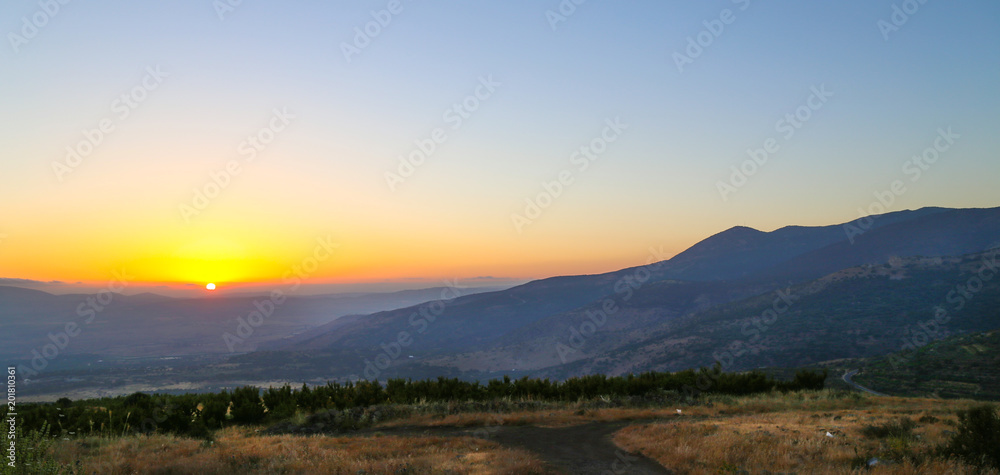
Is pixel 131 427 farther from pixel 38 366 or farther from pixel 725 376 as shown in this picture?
pixel 38 366

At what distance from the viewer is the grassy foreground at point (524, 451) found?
11.2 meters

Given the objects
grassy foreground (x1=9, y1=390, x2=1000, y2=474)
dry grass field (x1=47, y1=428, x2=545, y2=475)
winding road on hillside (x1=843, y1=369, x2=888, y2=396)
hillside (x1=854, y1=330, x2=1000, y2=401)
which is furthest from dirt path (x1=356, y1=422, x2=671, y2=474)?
hillside (x1=854, y1=330, x2=1000, y2=401)

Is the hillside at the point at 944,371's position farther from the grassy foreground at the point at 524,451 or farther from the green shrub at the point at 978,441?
the green shrub at the point at 978,441

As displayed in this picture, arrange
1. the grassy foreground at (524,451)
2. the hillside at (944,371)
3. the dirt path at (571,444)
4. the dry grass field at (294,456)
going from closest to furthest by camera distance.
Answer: the grassy foreground at (524,451) < the dry grass field at (294,456) < the dirt path at (571,444) < the hillside at (944,371)

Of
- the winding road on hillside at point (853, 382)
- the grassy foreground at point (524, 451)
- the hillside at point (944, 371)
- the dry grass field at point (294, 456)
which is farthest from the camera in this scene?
the winding road on hillside at point (853, 382)

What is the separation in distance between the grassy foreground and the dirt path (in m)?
0.40

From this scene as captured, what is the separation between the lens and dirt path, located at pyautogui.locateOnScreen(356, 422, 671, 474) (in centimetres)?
1224

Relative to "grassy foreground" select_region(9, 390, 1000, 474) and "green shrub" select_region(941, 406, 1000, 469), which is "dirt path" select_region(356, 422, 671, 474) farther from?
"green shrub" select_region(941, 406, 1000, 469)

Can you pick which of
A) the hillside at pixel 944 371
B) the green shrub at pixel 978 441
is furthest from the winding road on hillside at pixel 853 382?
the green shrub at pixel 978 441

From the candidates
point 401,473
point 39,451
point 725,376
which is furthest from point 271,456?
point 725,376

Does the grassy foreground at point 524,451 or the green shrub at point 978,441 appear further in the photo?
the grassy foreground at point 524,451

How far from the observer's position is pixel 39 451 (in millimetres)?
8695

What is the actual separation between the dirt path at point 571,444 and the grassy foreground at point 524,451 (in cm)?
40

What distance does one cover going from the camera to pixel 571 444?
600 inches
